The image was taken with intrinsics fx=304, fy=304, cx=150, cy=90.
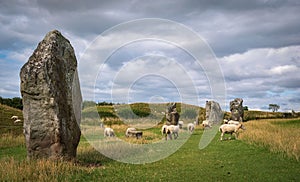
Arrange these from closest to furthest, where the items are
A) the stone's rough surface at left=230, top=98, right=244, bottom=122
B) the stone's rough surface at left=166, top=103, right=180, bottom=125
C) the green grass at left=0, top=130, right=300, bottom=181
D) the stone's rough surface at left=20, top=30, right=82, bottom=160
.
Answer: the green grass at left=0, top=130, right=300, bottom=181 < the stone's rough surface at left=20, top=30, right=82, bottom=160 < the stone's rough surface at left=166, top=103, right=180, bottom=125 < the stone's rough surface at left=230, top=98, right=244, bottom=122

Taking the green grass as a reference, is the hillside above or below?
above

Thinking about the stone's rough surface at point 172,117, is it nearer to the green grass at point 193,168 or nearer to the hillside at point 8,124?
the hillside at point 8,124

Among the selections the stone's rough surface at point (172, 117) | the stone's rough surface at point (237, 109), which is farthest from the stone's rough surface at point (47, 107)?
the stone's rough surface at point (237, 109)

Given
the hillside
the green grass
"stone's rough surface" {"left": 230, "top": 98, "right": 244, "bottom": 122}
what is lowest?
the green grass

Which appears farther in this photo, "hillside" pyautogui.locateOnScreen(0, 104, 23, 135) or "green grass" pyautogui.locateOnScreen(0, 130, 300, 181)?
"hillside" pyautogui.locateOnScreen(0, 104, 23, 135)

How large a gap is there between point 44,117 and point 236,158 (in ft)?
30.3

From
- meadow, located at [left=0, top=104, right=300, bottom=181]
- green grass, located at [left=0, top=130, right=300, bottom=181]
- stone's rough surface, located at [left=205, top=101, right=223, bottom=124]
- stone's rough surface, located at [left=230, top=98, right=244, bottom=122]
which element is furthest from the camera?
stone's rough surface, located at [left=230, top=98, right=244, bottom=122]

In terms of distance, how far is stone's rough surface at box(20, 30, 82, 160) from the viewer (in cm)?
1324

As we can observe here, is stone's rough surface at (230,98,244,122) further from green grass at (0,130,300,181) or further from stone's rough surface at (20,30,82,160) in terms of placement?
stone's rough surface at (20,30,82,160)

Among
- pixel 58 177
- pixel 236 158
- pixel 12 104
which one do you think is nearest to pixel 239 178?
pixel 236 158

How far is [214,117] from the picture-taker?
44469 mm

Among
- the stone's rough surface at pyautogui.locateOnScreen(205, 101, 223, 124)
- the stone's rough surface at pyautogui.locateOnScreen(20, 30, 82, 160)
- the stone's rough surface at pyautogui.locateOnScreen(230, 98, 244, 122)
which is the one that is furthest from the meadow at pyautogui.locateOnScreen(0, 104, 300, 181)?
the stone's rough surface at pyautogui.locateOnScreen(230, 98, 244, 122)

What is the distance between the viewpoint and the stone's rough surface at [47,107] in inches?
521

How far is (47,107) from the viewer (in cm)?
1330
